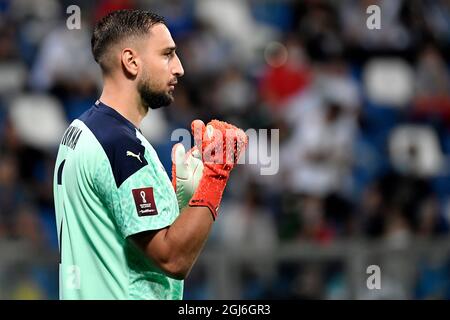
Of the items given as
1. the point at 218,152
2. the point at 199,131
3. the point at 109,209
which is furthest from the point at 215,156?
the point at 109,209

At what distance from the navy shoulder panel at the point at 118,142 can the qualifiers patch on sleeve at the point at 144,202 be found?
8 cm

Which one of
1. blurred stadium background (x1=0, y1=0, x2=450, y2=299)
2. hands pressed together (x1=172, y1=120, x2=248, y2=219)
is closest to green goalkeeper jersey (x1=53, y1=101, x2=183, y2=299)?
hands pressed together (x1=172, y1=120, x2=248, y2=219)

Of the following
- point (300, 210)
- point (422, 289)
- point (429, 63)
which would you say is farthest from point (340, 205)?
point (429, 63)

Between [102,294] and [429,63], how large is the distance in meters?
7.54

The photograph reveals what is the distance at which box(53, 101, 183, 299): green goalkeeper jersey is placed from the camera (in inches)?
150

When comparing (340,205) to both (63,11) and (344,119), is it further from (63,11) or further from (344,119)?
(63,11)

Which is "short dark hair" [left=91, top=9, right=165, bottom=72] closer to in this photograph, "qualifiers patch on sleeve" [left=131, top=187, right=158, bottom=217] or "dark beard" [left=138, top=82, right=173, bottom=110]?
"dark beard" [left=138, top=82, right=173, bottom=110]

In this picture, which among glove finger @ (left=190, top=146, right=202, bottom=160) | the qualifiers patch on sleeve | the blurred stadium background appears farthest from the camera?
the blurred stadium background

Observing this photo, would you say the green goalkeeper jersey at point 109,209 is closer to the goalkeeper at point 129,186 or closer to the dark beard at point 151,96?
the goalkeeper at point 129,186

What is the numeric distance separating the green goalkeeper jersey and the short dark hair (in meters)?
0.30

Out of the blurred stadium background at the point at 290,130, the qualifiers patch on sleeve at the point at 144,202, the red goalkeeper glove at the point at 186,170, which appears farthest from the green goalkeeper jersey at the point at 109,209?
the blurred stadium background at the point at 290,130

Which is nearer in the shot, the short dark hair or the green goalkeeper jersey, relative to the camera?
the green goalkeeper jersey

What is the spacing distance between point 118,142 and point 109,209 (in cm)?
25

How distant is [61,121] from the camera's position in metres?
9.86
